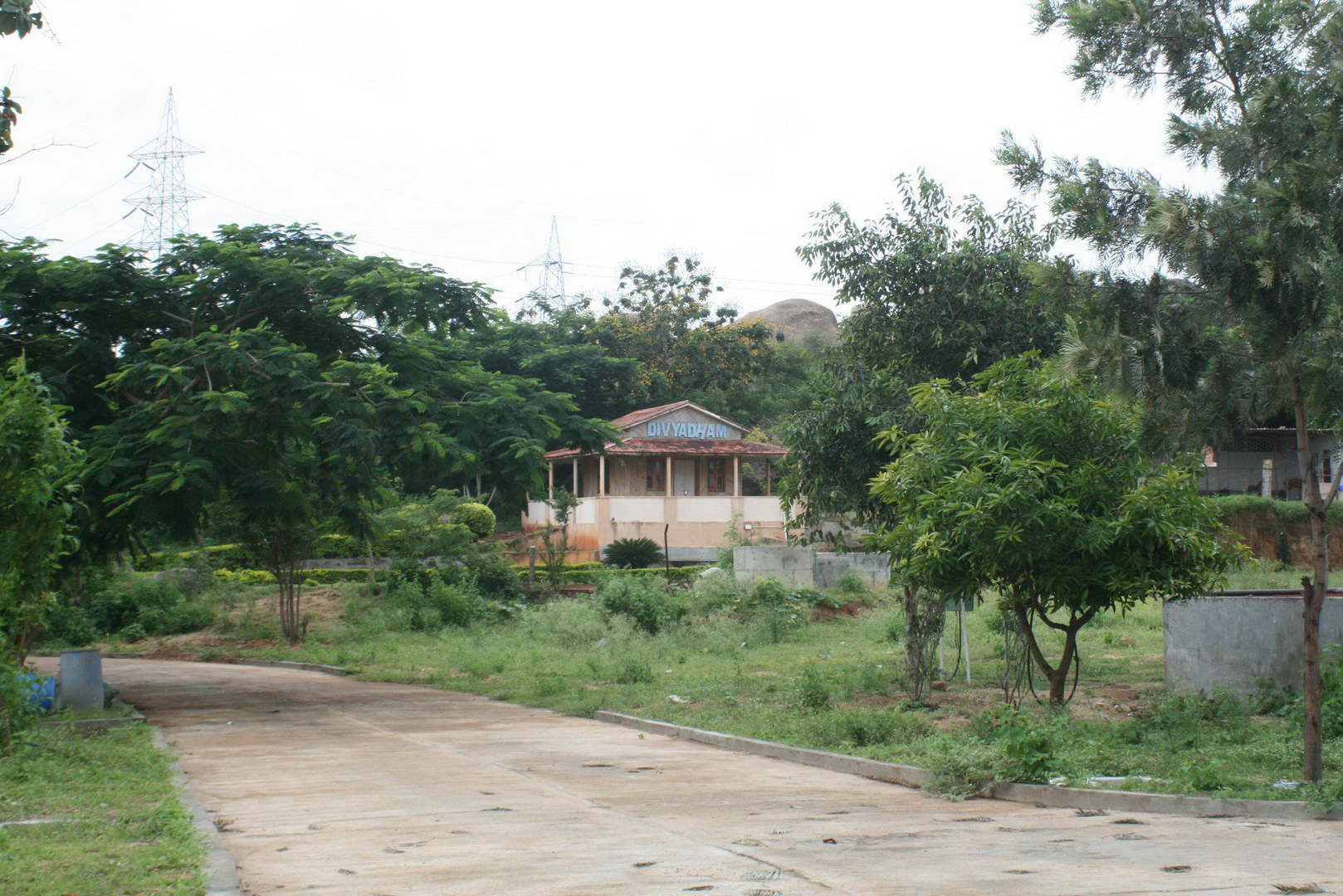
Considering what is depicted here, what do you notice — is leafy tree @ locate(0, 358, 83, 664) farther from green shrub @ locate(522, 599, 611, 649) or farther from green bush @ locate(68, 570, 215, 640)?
green bush @ locate(68, 570, 215, 640)

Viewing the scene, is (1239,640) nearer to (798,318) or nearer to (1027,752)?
(1027,752)

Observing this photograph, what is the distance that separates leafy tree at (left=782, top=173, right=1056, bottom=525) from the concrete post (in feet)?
30.5

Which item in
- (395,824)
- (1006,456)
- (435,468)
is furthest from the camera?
(435,468)

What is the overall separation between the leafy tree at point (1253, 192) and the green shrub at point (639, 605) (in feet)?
50.0

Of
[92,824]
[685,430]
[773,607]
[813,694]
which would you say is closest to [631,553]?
[685,430]

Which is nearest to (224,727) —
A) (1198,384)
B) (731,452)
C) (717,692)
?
(717,692)

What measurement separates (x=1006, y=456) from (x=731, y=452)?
32.6m

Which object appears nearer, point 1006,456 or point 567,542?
point 1006,456

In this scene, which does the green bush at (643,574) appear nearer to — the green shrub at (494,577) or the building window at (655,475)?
the green shrub at (494,577)

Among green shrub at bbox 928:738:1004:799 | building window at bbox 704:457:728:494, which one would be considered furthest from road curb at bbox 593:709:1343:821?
building window at bbox 704:457:728:494

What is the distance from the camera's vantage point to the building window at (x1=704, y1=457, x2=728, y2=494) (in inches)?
1855

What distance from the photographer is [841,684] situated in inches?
662

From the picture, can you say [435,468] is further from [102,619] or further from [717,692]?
[102,619]

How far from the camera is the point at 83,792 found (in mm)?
9625
